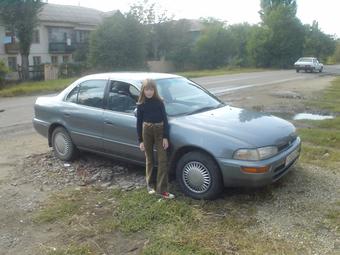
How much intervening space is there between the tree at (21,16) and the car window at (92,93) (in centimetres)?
2607

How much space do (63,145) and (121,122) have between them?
1511 mm

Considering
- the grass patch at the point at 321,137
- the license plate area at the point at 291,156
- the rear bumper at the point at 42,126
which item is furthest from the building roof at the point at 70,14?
the license plate area at the point at 291,156

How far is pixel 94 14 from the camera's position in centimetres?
5359

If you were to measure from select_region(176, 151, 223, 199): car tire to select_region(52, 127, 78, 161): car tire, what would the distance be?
2.27 m

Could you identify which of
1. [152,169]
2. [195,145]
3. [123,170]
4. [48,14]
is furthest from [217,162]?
[48,14]

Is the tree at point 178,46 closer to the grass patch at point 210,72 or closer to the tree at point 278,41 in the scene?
the grass patch at point 210,72

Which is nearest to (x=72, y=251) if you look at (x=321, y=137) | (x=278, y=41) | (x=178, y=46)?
(x=321, y=137)

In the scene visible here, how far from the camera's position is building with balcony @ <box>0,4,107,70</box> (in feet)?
134

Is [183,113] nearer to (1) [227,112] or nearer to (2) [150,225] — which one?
(1) [227,112]

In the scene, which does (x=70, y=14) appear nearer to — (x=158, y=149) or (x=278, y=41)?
(x=278, y=41)

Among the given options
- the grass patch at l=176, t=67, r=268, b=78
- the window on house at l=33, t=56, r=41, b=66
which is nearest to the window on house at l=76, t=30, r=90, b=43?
the window on house at l=33, t=56, r=41, b=66

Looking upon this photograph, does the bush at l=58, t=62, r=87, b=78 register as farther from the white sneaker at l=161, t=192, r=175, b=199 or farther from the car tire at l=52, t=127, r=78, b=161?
the white sneaker at l=161, t=192, r=175, b=199

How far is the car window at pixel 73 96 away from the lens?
22.1ft

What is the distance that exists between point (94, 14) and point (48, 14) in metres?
9.24
